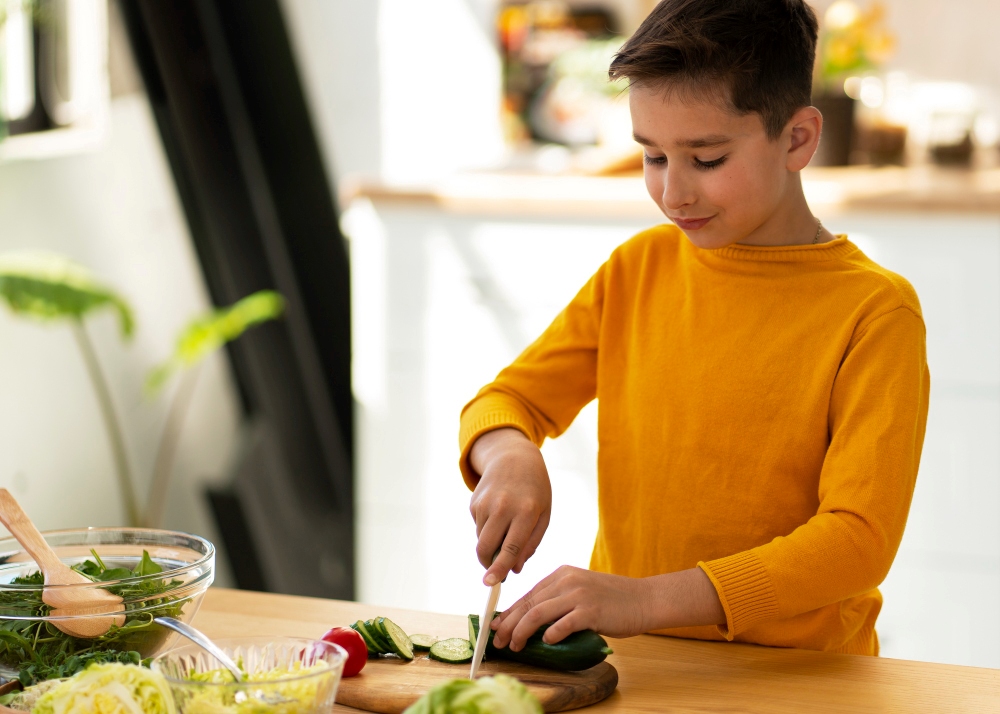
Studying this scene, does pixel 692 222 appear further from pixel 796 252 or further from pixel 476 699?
pixel 476 699

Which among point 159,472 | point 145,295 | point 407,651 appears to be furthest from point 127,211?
point 407,651

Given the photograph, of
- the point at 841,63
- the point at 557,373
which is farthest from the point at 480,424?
the point at 841,63

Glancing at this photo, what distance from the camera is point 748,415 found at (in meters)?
1.10

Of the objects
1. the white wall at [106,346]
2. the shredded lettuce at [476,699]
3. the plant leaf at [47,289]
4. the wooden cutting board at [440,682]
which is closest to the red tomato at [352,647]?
the wooden cutting board at [440,682]

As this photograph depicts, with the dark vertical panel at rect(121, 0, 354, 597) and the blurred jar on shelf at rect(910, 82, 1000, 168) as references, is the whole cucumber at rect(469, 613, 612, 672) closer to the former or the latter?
the dark vertical panel at rect(121, 0, 354, 597)

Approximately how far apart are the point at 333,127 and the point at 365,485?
42.6 inches

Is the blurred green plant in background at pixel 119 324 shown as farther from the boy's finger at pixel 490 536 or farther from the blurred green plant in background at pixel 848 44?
the blurred green plant in background at pixel 848 44

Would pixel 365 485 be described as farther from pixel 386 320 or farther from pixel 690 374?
pixel 690 374

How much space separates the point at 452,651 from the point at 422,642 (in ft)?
0.11

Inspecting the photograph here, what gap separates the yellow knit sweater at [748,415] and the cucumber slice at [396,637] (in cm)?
27

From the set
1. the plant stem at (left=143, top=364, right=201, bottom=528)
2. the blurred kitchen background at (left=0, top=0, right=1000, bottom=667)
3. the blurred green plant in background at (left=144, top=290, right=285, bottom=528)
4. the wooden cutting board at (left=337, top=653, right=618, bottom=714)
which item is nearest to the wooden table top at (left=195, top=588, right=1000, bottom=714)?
the wooden cutting board at (left=337, top=653, right=618, bottom=714)

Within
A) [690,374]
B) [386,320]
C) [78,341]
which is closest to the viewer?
[690,374]

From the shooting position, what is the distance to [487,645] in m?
0.89

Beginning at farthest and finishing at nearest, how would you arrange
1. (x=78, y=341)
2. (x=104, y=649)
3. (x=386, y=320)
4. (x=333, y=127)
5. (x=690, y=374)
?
(x=333, y=127), (x=386, y=320), (x=78, y=341), (x=690, y=374), (x=104, y=649)
